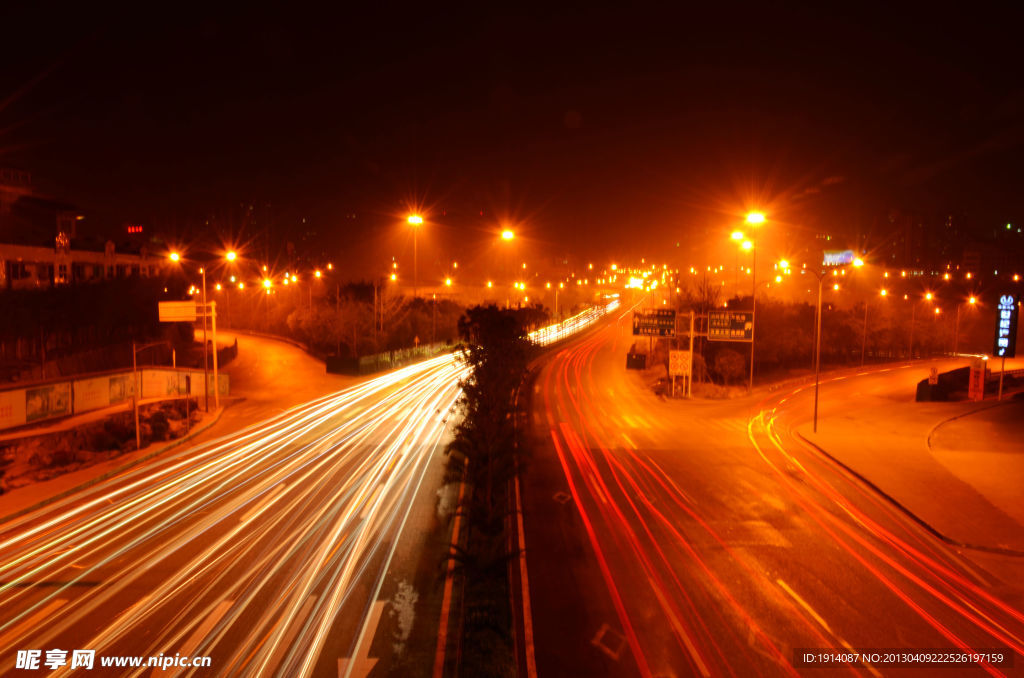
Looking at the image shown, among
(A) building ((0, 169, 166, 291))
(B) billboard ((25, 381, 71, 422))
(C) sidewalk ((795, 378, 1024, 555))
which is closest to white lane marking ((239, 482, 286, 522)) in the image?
(B) billboard ((25, 381, 71, 422))

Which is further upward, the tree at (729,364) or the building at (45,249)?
the building at (45,249)

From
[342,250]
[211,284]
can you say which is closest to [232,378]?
[211,284]

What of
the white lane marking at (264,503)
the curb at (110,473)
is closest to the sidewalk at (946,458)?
the white lane marking at (264,503)

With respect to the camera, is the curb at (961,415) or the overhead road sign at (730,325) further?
the overhead road sign at (730,325)

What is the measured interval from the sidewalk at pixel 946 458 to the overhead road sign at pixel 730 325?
6.02 m

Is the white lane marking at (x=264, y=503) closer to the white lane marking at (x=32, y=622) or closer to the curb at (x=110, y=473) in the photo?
the white lane marking at (x=32, y=622)

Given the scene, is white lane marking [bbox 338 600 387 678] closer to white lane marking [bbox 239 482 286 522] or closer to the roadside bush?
white lane marking [bbox 239 482 286 522]

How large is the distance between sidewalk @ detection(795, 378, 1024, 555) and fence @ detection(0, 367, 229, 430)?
25752mm

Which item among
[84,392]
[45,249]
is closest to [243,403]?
[84,392]

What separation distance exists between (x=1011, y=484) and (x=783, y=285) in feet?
208

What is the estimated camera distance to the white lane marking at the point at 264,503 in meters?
11.8

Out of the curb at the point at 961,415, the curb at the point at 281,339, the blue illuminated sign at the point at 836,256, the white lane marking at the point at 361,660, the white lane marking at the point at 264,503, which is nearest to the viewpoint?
the white lane marking at the point at 361,660

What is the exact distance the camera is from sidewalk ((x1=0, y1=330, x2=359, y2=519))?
13648 millimetres

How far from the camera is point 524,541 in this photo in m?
10.9
